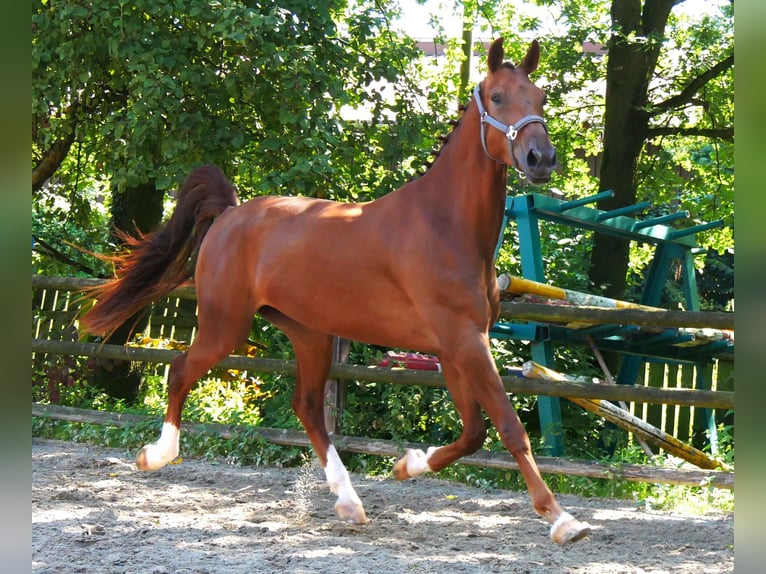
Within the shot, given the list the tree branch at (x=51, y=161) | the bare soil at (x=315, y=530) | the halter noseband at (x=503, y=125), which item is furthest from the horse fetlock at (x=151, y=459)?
the tree branch at (x=51, y=161)

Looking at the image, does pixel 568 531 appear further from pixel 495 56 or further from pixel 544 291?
pixel 544 291

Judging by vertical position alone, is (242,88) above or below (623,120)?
below

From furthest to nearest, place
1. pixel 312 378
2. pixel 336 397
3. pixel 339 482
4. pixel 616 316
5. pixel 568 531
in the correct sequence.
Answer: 1. pixel 336 397
2. pixel 616 316
3. pixel 312 378
4. pixel 339 482
5. pixel 568 531

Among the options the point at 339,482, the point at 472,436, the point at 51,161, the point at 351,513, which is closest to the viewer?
the point at 472,436

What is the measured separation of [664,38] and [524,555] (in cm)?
546

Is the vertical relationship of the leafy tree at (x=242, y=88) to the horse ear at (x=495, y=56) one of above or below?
above

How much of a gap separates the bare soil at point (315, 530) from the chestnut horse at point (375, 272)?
33cm

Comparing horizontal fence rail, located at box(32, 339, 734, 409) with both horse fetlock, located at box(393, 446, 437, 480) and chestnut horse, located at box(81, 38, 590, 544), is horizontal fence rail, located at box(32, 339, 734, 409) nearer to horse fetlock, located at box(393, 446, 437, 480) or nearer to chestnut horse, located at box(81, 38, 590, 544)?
chestnut horse, located at box(81, 38, 590, 544)

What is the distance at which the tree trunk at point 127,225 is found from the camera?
28.0 ft

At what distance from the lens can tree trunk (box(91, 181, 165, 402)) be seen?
853cm

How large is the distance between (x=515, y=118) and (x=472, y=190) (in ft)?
1.45

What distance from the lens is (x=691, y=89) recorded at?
8.51 meters

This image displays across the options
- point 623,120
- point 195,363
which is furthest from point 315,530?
point 623,120

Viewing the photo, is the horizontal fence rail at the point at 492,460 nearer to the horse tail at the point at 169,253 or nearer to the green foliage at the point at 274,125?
the green foliage at the point at 274,125
